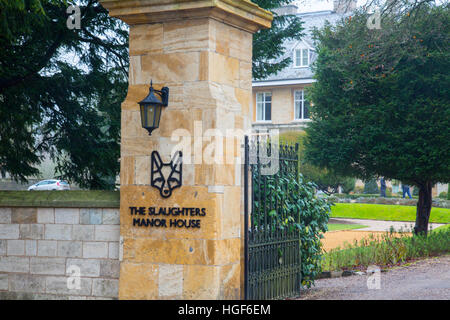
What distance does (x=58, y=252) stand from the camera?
7.58m

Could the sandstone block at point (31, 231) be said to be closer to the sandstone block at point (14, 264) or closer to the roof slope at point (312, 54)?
the sandstone block at point (14, 264)

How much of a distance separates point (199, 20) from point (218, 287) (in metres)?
3.06

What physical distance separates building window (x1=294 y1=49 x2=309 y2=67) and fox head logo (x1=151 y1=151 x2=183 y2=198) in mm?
36897

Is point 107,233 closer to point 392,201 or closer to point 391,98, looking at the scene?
point 391,98

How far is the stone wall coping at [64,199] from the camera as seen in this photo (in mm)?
7473

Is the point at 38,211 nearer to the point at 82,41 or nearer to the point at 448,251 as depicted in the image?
the point at 82,41

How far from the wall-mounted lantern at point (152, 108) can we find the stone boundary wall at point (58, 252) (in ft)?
3.96

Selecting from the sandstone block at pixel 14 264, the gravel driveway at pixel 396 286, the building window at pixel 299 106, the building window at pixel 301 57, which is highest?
the building window at pixel 301 57

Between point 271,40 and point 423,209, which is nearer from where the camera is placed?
point 271,40

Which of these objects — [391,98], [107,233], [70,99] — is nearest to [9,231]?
[107,233]

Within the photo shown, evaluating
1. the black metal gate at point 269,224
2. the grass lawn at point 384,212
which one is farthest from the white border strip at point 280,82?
the black metal gate at point 269,224

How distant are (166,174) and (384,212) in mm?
25644

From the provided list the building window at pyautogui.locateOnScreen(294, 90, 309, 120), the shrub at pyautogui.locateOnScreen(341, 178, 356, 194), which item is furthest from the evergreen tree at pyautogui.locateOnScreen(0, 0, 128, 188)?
the building window at pyautogui.locateOnScreen(294, 90, 309, 120)

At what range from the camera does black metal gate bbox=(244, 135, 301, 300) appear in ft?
24.2
